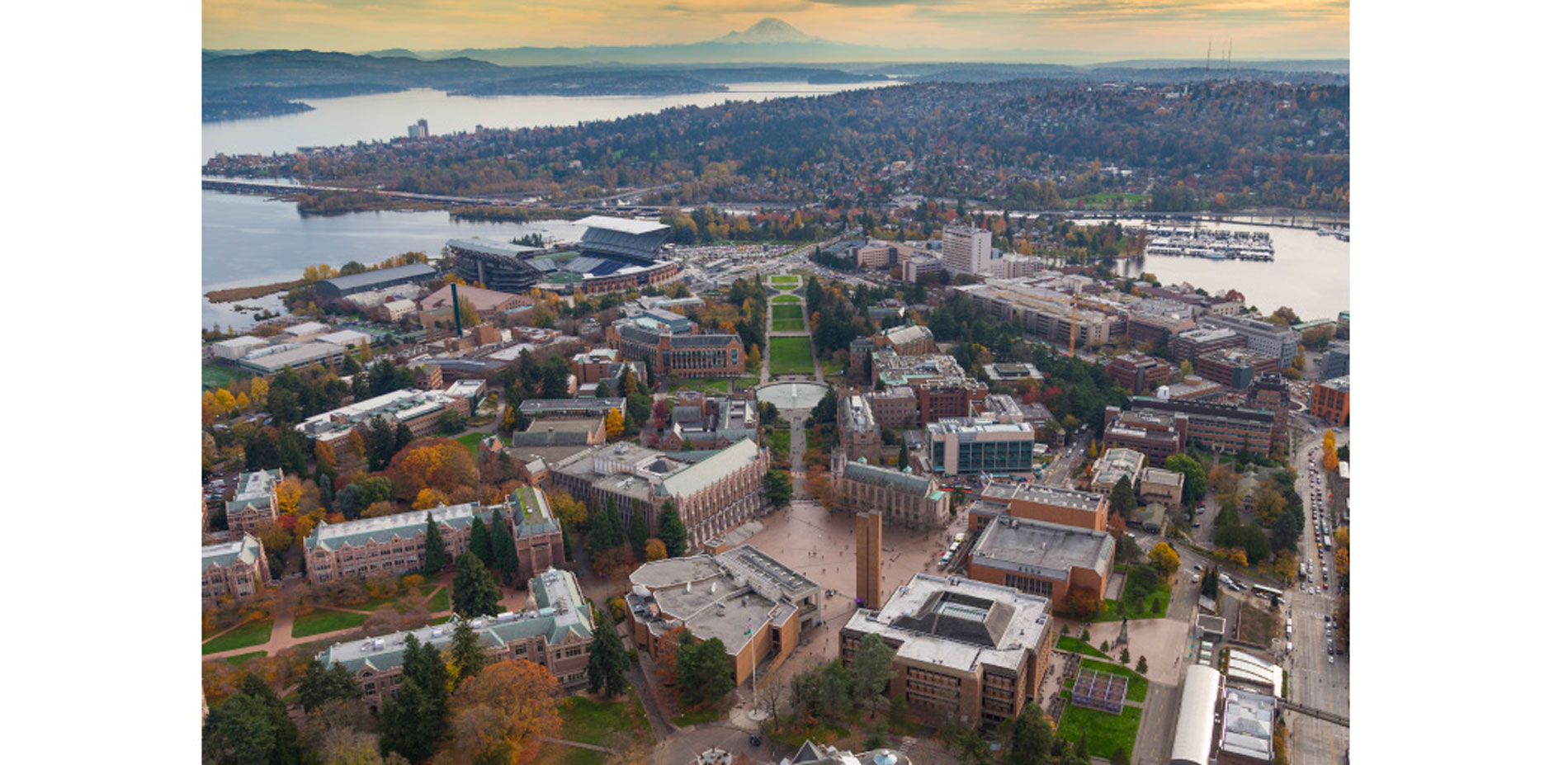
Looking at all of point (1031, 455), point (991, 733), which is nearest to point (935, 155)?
point (1031, 455)

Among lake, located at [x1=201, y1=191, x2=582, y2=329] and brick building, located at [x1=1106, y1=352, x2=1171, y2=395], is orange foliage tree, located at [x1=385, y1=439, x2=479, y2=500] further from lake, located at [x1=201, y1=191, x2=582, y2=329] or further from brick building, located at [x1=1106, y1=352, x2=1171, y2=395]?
lake, located at [x1=201, y1=191, x2=582, y2=329]

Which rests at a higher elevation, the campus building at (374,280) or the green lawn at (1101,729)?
the campus building at (374,280)

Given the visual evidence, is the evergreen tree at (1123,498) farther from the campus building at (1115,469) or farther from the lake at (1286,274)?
the lake at (1286,274)

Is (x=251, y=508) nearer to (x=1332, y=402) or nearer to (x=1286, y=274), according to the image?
(x=1332, y=402)

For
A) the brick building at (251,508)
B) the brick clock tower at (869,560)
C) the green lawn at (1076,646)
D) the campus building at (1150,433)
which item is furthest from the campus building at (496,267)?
the green lawn at (1076,646)

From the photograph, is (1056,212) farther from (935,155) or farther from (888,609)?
(888,609)

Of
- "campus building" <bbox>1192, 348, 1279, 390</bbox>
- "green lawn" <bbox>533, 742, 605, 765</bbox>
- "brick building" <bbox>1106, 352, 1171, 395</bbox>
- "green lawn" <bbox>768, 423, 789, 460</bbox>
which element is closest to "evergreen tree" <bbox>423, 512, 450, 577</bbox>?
"green lawn" <bbox>533, 742, 605, 765</bbox>

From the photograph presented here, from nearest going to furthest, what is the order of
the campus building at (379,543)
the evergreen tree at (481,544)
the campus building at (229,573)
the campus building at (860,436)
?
the campus building at (229,573) → the campus building at (379,543) → the evergreen tree at (481,544) → the campus building at (860,436)

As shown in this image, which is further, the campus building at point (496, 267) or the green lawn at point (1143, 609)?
the campus building at point (496, 267)
